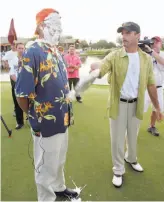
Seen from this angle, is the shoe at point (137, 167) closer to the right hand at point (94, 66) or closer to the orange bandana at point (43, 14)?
the right hand at point (94, 66)

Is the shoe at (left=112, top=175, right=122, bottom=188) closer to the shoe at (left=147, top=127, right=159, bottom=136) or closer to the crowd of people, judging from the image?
the crowd of people

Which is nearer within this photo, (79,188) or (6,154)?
(79,188)

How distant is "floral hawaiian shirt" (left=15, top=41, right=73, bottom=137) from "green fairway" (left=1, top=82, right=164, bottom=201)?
933 mm

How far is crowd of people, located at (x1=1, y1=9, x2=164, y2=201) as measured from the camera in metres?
1.66

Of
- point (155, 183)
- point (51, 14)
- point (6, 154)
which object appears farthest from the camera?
point (6, 154)

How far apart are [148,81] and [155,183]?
3.77ft

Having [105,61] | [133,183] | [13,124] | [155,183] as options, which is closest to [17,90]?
[105,61]

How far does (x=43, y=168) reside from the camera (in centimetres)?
194

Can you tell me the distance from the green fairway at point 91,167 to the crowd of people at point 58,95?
153 mm

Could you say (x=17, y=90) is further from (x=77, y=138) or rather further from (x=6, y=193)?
(x=77, y=138)

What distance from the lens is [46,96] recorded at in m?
1.70

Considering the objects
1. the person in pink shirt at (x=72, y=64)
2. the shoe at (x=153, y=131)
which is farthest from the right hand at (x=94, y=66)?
the person in pink shirt at (x=72, y=64)

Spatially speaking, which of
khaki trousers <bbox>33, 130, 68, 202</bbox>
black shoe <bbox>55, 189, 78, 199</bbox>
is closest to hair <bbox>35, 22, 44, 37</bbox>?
khaki trousers <bbox>33, 130, 68, 202</bbox>

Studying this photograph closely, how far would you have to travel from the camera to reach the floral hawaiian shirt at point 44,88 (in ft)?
5.30
